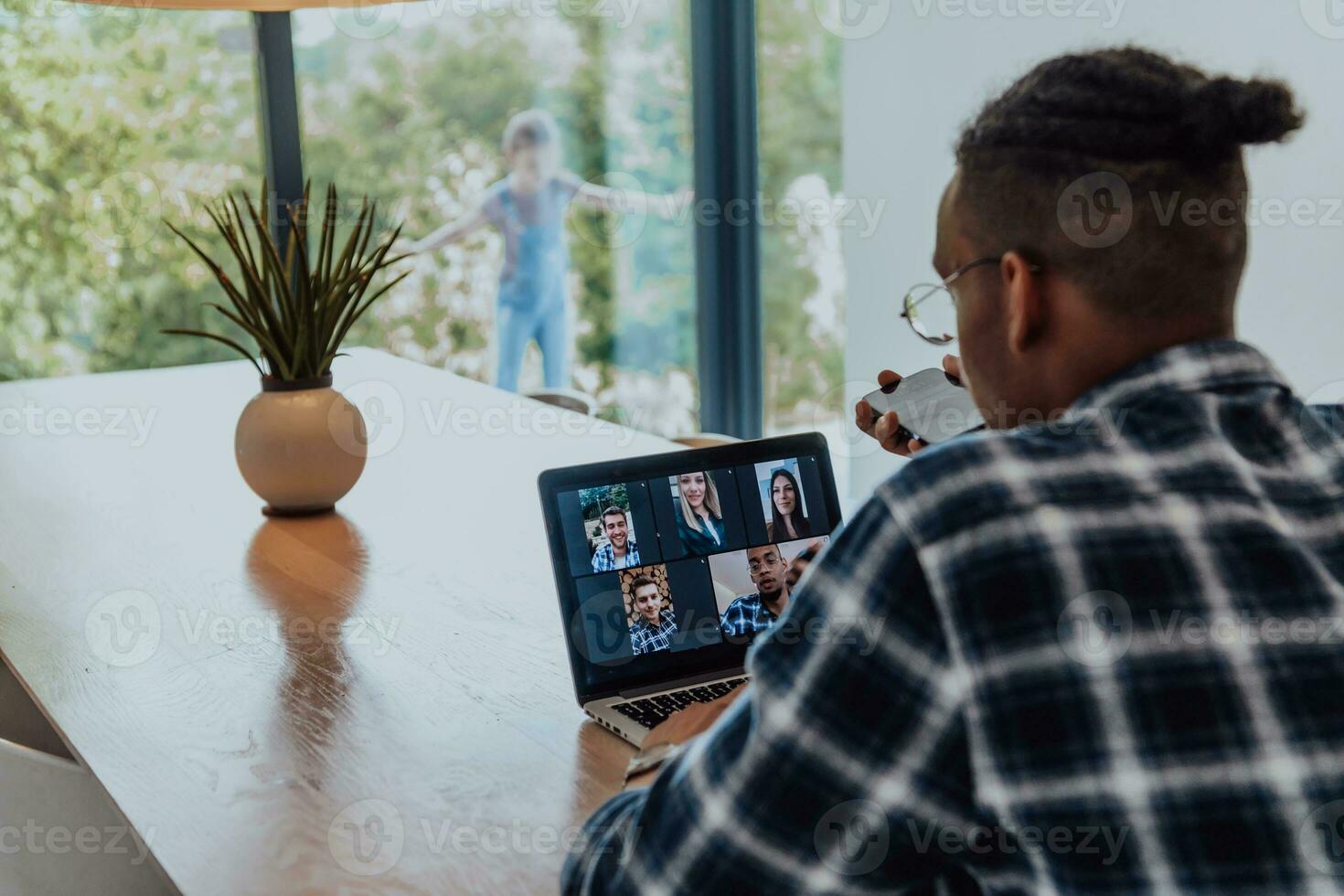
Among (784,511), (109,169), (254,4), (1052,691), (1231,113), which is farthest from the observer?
(109,169)

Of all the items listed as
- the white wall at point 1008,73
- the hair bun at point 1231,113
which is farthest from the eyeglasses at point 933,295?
the white wall at point 1008,73

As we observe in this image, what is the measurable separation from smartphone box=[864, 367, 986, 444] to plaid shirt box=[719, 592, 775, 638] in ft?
0.80

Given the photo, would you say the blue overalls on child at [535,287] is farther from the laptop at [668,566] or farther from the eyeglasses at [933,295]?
the eyeglasses at [933,295]

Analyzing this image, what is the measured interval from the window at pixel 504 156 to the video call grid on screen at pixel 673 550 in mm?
3765

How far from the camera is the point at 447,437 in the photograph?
8.86 feet

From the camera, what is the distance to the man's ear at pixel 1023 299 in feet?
2.97

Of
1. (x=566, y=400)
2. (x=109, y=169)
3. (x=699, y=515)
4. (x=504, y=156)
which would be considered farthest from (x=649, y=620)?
(x=504, y=156)

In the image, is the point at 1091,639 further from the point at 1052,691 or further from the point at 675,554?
the point at 675,554

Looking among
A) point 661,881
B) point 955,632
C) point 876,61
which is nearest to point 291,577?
point 661,881

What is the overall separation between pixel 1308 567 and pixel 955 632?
0.22m

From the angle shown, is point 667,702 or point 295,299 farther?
point 295,299

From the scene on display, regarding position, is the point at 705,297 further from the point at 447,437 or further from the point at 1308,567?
the point at 1308,567

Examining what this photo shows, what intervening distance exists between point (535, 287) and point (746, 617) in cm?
414

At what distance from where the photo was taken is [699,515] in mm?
1451
